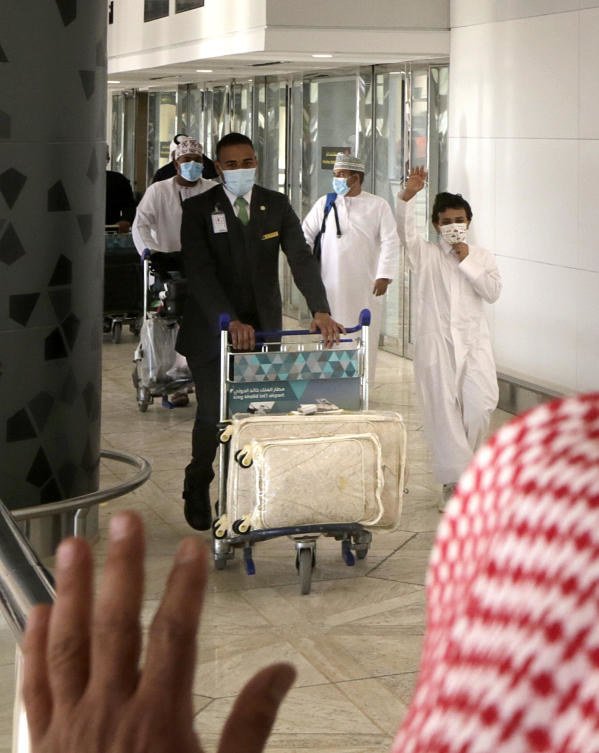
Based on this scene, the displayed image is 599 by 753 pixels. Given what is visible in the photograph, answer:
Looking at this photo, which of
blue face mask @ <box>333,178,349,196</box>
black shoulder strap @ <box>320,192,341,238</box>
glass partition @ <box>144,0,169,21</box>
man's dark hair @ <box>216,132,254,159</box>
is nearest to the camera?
man's dark hair @ <box>216,132,254,159</box>

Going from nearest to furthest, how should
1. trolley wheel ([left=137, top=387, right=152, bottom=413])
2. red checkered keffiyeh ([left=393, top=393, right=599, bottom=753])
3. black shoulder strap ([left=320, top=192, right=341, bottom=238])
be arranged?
red checkered keffiyeh ([left=393, top=393, right=599, bottom=753]) → trolley wheel ([left=137, top=387, right=152, bottom=413]) → black shoulder strap ([left=320, top=192, right=341, bottom=238])

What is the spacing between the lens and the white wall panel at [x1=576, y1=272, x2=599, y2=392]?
952 centimetres

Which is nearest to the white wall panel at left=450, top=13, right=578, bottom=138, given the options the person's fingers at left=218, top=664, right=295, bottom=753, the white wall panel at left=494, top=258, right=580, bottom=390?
the white wall panel at left=494, top=258, right=580, bottom=390

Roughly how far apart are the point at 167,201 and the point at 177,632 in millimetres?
9445

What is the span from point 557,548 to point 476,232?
11.2m

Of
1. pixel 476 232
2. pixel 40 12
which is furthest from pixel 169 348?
pixel 40 12

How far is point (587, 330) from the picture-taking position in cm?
963

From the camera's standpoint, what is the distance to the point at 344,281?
35.1 ft

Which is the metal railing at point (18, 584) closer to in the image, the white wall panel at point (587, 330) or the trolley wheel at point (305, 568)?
the trolley wheel at point (305, 568)

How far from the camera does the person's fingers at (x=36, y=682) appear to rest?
0.49 meters

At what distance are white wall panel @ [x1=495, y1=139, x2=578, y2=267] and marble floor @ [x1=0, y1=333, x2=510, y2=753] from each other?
275 cm

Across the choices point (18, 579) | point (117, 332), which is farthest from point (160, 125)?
point (18, 579)

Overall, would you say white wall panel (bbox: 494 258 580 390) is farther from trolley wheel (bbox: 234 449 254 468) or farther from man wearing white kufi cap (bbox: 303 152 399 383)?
trolley wheel (bbox: 234 449 254 468)

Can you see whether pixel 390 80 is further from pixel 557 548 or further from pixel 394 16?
pixel 557 548
